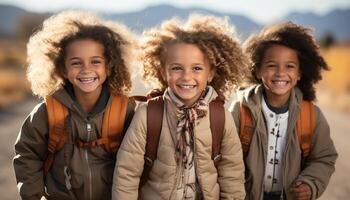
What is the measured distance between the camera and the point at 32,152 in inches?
140

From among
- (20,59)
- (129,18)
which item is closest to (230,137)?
(129,18)

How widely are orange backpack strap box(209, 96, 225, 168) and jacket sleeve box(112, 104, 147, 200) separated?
1.43ft

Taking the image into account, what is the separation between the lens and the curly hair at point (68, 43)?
3719 millimetres

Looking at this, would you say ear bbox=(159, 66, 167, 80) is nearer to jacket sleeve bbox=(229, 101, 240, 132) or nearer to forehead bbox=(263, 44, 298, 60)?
jacket sleeve bbox=(229, 101, 240, 132)

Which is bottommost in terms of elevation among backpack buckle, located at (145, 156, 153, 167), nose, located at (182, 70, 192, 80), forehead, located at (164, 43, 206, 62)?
backpack buckle, located at (145, 156, 153, 167)

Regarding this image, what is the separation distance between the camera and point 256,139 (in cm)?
376

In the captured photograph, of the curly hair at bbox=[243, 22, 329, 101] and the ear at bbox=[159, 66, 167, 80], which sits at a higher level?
the curly hair at bbox=[243, 22, 329, 101]

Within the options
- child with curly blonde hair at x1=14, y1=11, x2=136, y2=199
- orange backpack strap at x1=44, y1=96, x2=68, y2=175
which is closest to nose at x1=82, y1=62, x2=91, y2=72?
child with curly blonde hair at x1=14, y1=11, x2=136, y2=199

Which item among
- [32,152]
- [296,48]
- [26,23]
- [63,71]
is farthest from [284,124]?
[26,23]

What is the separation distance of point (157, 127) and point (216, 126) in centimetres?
38

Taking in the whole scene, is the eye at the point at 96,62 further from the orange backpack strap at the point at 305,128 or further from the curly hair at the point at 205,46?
the orange backpack strap at the point at 305,128

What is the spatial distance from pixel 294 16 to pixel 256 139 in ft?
3.90

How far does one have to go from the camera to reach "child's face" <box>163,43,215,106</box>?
11.3 feet

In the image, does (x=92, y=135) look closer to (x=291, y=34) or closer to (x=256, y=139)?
(x=256, y=139)
